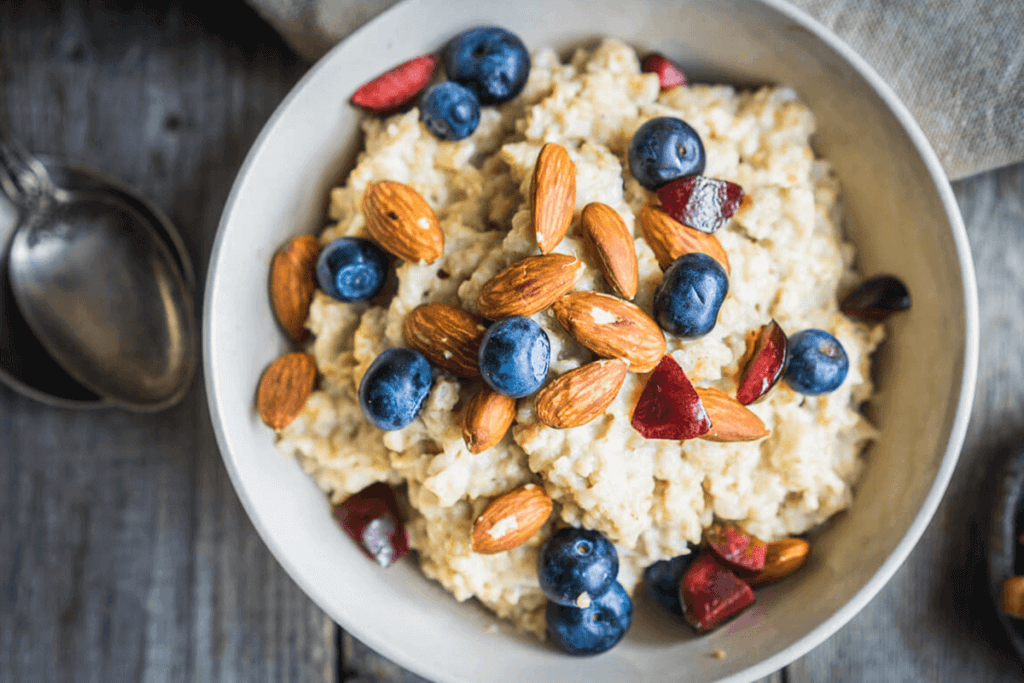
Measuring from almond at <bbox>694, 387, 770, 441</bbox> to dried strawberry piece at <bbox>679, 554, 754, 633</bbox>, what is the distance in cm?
25

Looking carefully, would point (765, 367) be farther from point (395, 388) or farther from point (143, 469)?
Answer: point (143, 469)

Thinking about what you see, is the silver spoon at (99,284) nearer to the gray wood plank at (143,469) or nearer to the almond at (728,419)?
the gray wood plank at (143,469)

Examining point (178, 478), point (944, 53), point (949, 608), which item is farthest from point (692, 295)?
point (178, 478)

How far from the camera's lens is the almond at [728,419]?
1142 mm

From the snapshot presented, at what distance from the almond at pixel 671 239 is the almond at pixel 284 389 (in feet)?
2.04

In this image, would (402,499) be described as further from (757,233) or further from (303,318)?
(757,233)

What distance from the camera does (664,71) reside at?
1359 mm

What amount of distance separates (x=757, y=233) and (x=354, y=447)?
0.76 m

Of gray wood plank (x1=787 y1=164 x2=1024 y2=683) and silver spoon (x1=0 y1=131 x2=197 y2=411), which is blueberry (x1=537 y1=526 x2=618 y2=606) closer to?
gray wood plank (x1=787 y1=164 x2=1024 y2=683)

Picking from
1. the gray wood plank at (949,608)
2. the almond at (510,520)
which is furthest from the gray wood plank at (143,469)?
the gray wood plank at (949,608)

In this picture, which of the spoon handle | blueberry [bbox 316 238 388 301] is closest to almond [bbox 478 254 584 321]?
blueberry [bbox 316 238 388 301]

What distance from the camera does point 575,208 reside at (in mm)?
1187

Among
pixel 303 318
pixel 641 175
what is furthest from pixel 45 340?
pixel 641 175

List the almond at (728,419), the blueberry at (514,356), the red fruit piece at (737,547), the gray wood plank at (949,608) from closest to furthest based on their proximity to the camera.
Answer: the blueberry at (514,356) → the almond at (728,419) → the red fruit piece at (737,547) → the gray wood plank at (949,608)
